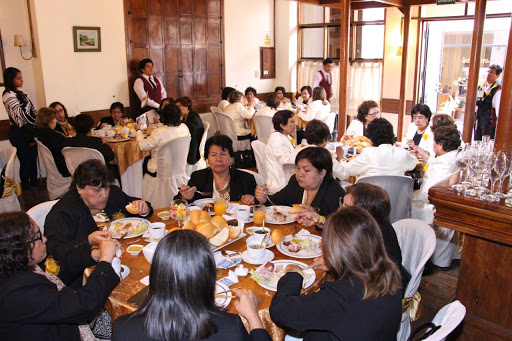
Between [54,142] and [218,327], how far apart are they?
4.22 metres

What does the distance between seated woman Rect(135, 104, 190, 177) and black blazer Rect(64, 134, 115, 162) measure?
380 millimetres

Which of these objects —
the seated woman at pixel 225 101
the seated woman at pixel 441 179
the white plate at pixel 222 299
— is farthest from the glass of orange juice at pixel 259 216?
the seated woman at pixel 225 101

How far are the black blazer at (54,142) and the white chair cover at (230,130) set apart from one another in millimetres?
2827

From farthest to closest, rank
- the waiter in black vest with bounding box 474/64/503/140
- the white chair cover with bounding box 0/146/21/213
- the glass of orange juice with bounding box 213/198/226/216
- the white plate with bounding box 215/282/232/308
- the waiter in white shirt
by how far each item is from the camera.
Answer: the waiter in white shirt → the waiter in black vest with bounding box 474/64/503/140 → the white chair cover with bounding box 0/146/21/213 → the glass of orange juice with bounding box 213/198/226/216 → the white plate with bounding box 215/282/232/308

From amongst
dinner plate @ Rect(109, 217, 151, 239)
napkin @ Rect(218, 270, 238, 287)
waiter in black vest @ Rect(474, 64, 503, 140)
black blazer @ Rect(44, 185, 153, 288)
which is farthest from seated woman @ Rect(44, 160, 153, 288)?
waiter in black vest @ Rect(474, 64, 503, 140)

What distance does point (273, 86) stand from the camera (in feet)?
35.0

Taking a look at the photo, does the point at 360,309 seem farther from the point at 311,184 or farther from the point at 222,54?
the point at 222,54

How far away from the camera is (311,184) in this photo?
3.04 metres

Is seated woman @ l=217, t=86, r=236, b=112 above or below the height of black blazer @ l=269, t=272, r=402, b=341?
above

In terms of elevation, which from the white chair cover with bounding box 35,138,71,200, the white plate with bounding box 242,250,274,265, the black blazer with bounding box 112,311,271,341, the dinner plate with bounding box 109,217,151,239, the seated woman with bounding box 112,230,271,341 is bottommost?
the white chair cover with bounding box 35,138,71,200

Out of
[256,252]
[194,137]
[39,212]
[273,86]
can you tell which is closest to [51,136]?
[194,137]

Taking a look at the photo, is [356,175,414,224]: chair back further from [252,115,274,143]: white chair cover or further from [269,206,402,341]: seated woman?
[252,115,274,143]: white chair cover

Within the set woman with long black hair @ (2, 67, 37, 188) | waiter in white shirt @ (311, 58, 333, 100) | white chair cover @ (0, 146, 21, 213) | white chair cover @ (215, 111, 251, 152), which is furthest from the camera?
waiter in white shirt @ (311, 58, 333, 100)

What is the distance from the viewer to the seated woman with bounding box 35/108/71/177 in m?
4.90
